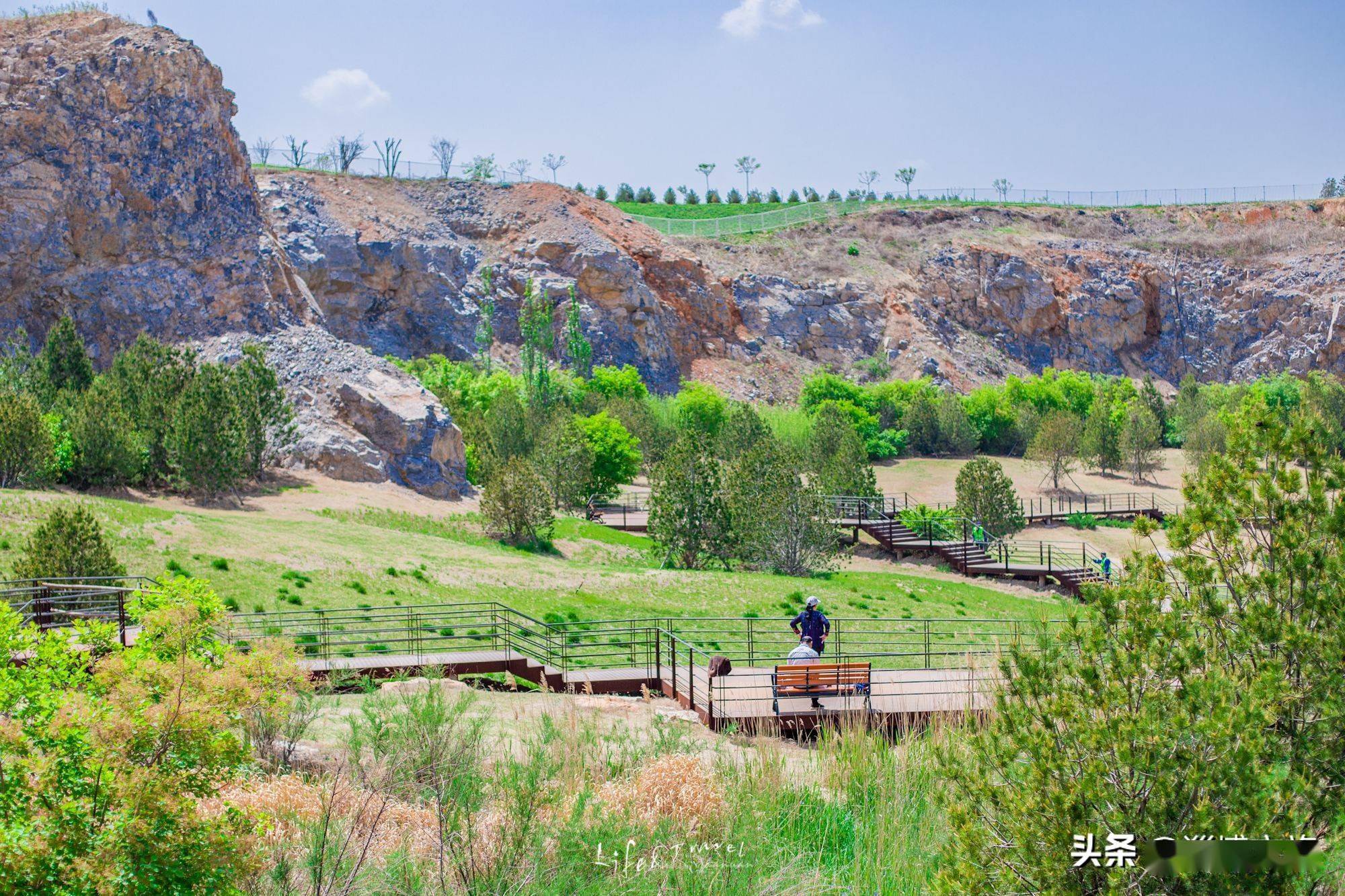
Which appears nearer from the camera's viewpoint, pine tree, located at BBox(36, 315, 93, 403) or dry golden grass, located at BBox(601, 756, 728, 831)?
dry golden grass, located at BBox(601, 756, 728, 831)

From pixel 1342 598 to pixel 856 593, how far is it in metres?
24.8

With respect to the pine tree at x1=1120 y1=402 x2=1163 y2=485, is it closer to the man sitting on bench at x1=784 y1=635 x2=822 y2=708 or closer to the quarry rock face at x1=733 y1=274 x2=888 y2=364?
the quarry rock face at x1=733 y1=274 x2=888 y2=364

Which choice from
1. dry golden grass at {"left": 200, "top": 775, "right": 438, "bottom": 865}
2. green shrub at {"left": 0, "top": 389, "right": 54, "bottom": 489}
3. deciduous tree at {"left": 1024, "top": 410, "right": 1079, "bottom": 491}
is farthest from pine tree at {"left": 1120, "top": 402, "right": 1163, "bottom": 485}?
dry golden grass at {"left": 200, "top": 775, "right": 438, "bottom": 865}

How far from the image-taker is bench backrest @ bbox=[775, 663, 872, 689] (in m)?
13.1

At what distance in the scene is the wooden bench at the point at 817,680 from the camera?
13093 millimetres

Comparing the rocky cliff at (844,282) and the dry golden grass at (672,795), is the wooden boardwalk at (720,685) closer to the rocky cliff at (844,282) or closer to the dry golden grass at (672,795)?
the dry golden grass at (672,795)

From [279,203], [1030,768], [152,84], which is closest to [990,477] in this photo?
[1030,768]

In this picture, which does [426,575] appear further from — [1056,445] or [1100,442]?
[1100,442]

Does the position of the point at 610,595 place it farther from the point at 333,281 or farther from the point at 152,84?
the point at 333,281

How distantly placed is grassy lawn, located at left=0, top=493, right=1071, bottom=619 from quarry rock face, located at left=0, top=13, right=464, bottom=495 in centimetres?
1490

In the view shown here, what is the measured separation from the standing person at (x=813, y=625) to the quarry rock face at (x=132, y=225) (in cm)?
3215

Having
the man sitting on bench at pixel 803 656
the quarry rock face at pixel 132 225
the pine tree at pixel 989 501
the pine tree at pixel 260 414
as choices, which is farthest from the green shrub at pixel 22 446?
the pine tree at pixel 989 501

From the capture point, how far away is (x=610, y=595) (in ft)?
89.0

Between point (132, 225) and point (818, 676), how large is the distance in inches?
1863
